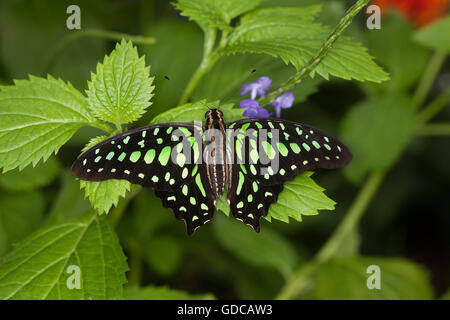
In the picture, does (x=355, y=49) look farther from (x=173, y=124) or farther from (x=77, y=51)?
(x=77, y=51)

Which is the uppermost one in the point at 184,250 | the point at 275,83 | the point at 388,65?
the point at 388,65

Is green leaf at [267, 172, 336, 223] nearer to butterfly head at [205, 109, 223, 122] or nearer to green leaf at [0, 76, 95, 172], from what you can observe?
butterfly head at [205, 109, 223, 122]

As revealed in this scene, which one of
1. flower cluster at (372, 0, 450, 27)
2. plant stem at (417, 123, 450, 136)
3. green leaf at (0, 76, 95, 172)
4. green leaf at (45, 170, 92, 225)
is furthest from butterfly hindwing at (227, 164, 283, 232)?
flower cluster at (372, 0, 450, 27)

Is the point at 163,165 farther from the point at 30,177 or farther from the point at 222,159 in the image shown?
the point at 30,177

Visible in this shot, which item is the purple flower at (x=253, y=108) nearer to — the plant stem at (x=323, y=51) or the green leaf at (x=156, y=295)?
the plant stem at (x=323, y=51)

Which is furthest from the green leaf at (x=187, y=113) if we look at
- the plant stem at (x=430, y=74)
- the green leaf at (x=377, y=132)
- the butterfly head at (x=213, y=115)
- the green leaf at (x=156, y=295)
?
the plant stem at (x=430, y=74)
